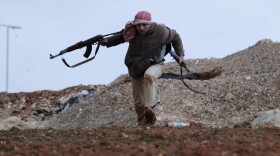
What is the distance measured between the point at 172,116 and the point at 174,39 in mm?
4414

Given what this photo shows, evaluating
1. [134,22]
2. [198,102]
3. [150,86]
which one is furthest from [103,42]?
[198,102]

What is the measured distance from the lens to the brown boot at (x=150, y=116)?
1223 cm

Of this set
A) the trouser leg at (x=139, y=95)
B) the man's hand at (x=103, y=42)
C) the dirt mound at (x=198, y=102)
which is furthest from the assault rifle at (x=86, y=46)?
the dirt mound at (x=198, y=102)

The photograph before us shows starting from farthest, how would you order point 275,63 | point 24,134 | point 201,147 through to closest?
1. point 275,63
2. point 24,134
3. point 201,147

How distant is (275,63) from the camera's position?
22.9 metres

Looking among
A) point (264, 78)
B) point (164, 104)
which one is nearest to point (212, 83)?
point (264, 78)

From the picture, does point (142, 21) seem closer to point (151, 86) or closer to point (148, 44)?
point (148, 44)

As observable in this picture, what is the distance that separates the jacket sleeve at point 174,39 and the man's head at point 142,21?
1.03 feet

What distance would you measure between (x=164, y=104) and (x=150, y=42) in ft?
19.2

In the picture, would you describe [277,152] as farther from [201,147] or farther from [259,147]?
[201,147]

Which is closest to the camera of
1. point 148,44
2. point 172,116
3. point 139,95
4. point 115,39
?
point 148,44

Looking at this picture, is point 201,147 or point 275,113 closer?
point 201,147

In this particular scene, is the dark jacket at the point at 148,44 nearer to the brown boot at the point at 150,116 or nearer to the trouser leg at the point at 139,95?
the trouser leg at the point at 139,95

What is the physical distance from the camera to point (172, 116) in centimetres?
1669
